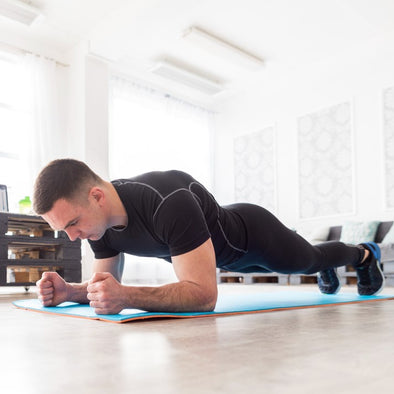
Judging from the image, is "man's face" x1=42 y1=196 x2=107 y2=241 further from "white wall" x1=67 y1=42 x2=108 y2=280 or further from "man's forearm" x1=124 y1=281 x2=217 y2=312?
"white wall" x1=67 y1=42 x2=108 y2=280

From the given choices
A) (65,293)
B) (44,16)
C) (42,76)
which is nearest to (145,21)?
(44,16)

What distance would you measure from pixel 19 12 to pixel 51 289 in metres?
3.88

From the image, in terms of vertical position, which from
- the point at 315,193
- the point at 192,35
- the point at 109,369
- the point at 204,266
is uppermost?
the point at 192,35

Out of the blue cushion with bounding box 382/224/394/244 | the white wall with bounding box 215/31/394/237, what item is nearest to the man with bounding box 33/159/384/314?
the blue cushion with bounding box 382/224/394/244

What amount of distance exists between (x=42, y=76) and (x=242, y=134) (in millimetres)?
3198

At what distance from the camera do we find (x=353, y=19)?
519 cm

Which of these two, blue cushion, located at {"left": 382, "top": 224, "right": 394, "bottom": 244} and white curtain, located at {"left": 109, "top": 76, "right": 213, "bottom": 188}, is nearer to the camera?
blue cushion, located at {"left": 382, "top": 224, "right": 394, "bottom": 244}

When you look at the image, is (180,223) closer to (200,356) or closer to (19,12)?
(200,356)

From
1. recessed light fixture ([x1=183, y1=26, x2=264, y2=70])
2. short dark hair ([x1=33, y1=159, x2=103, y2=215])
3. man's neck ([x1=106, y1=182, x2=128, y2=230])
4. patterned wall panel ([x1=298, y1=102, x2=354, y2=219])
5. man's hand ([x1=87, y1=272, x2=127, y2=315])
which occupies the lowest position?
man's hand ([x1=87, y1=272, x2=127, y2=315])

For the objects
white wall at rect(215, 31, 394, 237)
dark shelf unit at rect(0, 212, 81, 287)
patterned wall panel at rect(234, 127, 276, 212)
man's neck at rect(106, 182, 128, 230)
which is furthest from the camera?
patterned wall panel at rect(234, 127, 276, 212)

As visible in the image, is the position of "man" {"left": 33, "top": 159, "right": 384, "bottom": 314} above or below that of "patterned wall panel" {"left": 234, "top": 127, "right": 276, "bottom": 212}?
below

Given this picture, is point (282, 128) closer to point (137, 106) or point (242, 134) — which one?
point (242, 134)

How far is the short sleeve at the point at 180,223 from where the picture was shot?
4.72 feet

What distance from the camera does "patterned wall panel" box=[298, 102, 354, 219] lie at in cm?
592
